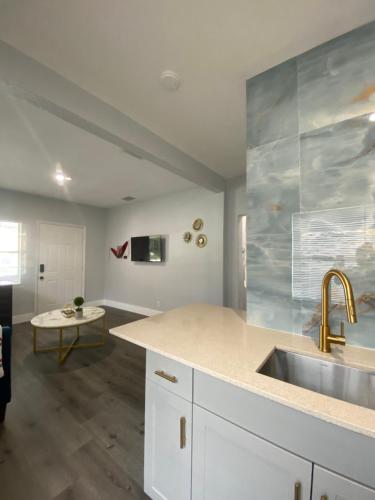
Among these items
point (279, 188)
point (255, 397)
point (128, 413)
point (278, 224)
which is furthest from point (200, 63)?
point (128, 413)

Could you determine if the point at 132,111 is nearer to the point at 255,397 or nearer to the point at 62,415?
the point at 255,397

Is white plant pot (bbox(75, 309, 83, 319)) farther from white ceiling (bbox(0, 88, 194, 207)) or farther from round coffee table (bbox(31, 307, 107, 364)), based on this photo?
white ceiling (bbox(0, 88, 194, 207))

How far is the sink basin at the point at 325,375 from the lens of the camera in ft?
2.93

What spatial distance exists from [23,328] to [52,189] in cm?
265

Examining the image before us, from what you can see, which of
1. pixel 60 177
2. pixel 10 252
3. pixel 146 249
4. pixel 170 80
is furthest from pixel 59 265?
→ pixel 170 80

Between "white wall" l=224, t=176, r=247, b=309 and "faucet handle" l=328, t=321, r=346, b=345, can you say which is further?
"white wall" l=224, t=176, r=247, b=309

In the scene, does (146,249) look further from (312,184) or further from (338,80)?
(338,80)

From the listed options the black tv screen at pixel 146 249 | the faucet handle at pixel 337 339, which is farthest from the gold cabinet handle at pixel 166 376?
the black tv screen at pixel 146 249

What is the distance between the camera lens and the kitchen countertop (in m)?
0.63

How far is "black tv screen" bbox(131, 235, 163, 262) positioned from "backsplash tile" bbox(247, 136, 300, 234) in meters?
3.22

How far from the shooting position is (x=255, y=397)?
0.75 meters

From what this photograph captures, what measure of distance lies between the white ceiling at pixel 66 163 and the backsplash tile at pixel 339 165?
7.18 ft

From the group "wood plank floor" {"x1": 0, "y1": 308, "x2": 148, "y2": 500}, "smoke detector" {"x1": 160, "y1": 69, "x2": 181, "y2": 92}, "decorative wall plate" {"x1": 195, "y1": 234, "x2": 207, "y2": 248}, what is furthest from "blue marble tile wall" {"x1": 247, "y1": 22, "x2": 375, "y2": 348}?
"decorative wall plate" {"x1": 195, "y1": 234, "x2": 207, "y2": 248}

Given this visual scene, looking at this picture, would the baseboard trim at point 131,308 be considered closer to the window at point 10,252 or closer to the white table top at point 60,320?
the white table top at point 60,320
